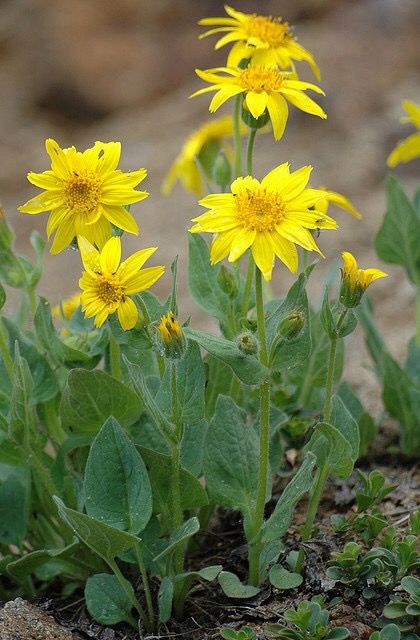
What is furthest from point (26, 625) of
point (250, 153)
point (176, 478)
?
point (250, 153)

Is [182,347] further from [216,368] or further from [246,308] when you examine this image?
[216,368]

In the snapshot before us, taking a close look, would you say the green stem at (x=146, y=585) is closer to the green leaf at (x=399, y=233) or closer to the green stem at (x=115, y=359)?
the green stem at (x=115, y=359)

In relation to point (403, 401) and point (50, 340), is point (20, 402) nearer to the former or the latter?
point (50, 340)

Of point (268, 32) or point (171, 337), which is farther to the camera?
point (268, 32)

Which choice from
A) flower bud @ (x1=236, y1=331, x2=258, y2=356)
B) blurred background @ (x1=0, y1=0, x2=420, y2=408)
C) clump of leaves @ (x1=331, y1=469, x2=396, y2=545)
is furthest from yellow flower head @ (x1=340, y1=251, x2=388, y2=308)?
blurred background @ (x1=0, y1=0, x2=420, y2=408)

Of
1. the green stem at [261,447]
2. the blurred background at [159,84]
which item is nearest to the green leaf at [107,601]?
the green stem at [261,447]

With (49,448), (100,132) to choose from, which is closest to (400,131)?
(100,132)
